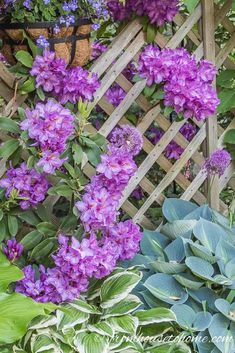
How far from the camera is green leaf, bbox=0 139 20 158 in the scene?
180 cm

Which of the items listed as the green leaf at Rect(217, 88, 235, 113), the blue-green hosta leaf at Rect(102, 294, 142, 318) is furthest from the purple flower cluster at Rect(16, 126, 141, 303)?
the green leaf at Rect(217, 88, 235, 113)

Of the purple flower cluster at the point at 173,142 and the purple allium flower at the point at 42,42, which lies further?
the purple flower cluster at the point at 173,142

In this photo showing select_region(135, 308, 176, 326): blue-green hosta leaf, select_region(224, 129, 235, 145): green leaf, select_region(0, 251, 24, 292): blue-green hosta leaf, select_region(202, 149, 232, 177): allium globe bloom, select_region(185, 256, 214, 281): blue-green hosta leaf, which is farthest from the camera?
select_region(224, 129, 235, 145): green leaf

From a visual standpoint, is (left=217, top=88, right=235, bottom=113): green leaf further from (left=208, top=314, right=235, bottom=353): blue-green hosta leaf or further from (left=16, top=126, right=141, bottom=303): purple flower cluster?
(left=208, top=314, right=235, bottom=353): blue-green hosta leaf

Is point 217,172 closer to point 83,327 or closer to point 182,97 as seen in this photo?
point 182,97

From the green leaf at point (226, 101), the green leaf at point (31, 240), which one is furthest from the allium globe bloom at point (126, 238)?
the green leaf at point (226, 101)

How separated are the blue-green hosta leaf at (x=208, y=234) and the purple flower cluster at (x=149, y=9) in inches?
29.2

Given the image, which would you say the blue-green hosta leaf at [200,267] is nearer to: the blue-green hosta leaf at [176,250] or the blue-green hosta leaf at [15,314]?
the blue-green hosta leaf at [176,250]

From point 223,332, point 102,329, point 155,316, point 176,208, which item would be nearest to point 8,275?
point 102,329

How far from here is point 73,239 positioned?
5.75 ft

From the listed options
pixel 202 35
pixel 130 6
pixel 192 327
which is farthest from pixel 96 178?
pixel 202 35

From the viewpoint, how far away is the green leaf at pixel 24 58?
1840 millimetres

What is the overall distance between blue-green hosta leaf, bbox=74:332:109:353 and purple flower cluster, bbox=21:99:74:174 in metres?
0.52

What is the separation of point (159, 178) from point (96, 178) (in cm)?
79
